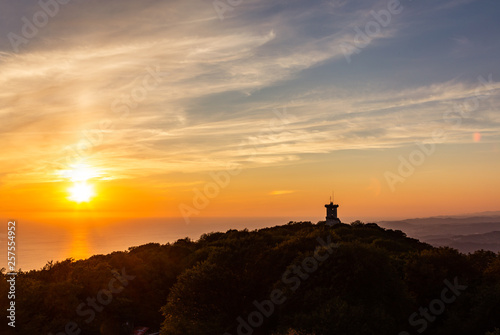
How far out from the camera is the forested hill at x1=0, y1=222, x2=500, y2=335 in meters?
34.6

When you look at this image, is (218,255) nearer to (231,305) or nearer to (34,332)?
(231,305)

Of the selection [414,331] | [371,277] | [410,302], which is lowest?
[414,331]

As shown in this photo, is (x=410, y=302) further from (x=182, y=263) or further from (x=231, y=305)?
(x=182, y=263)

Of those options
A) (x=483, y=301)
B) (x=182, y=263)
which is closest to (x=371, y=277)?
(x=483, y=301)

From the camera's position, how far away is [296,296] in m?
37.2

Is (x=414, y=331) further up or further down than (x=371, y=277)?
further down

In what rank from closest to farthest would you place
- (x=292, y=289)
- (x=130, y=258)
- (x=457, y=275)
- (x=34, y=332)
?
(x=292, y=289) → (x=34, y=332) → (x=457, y=275) → (x=130, y=258)

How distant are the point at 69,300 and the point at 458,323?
43.5 meters

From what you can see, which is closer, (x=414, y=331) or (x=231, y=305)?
(x=414, y=331)

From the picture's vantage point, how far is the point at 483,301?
117 feet

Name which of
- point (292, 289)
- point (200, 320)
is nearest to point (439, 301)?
point (292, 289)

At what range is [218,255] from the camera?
Result: 48906 mm

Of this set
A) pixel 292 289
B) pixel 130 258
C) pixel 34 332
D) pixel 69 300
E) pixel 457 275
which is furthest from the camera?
pixel 130 258

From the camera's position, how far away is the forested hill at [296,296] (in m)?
34.6
